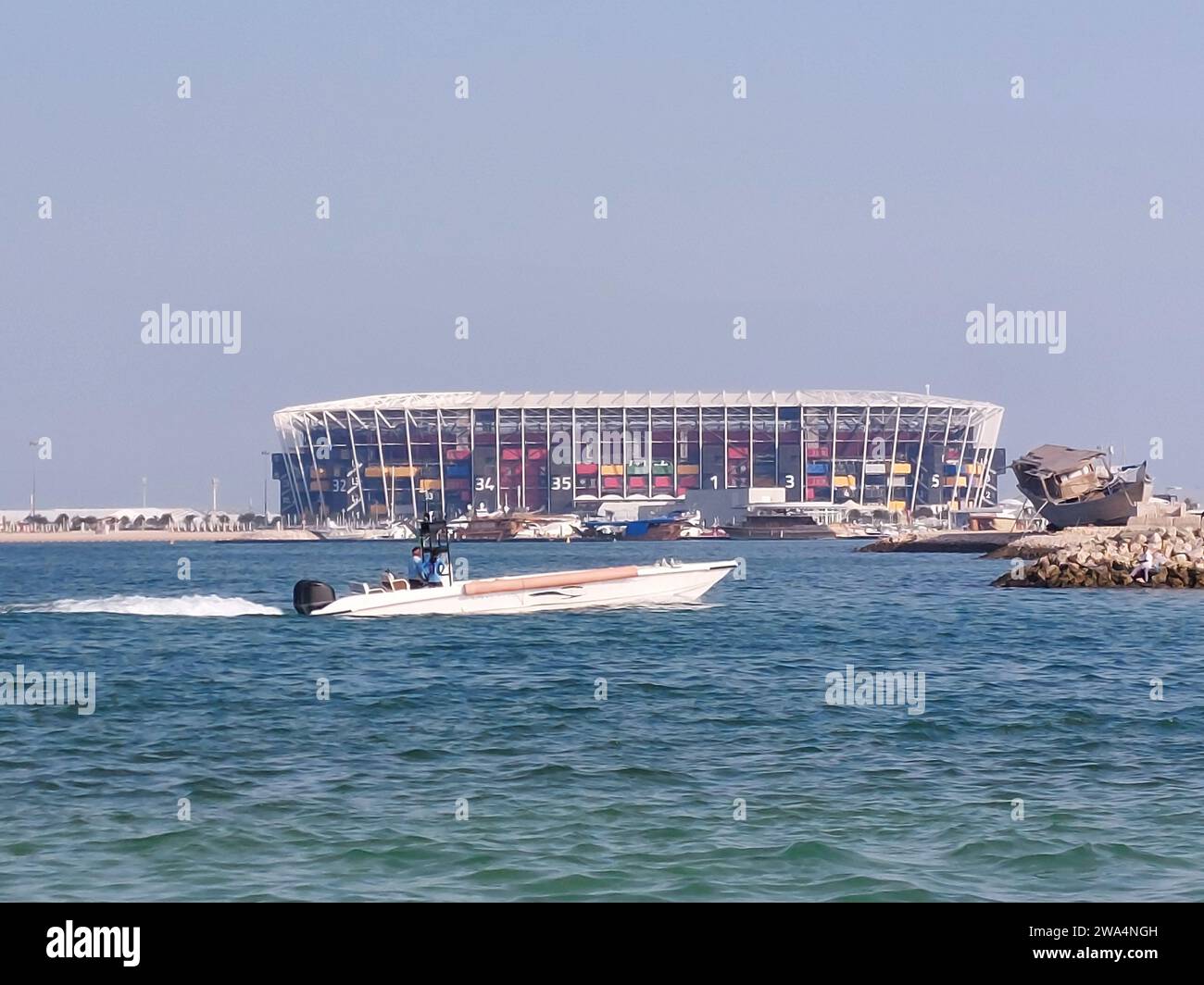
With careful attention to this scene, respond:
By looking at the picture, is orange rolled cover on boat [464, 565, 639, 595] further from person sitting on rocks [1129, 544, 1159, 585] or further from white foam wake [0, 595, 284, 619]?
person sitting on rocks [1129, 544, 1159, 585]

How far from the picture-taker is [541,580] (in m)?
40.1

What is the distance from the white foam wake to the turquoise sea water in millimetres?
8577

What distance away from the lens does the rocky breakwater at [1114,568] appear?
58.2 meters

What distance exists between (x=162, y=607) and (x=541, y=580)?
14.3 meters

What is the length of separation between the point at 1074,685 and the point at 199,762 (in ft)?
47.9

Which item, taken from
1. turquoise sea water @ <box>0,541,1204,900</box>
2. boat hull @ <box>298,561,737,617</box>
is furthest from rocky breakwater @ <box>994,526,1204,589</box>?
boat hull @ <box>298,561,737,617</box>

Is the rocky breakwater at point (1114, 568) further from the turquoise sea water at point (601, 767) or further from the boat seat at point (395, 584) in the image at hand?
the boat seat at point (395, 584)

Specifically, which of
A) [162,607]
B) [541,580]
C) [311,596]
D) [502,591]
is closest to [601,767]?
[502,591]

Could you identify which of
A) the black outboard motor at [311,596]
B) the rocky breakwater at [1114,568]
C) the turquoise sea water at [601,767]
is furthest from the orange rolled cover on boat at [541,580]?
the rocky breakwater at [1114,568]

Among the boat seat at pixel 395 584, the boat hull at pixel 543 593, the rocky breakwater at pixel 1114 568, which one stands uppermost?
the boat seat at pixel 395 584

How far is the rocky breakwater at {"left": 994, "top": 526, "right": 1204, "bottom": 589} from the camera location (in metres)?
58.2

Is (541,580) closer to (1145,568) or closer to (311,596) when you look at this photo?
(311,596)

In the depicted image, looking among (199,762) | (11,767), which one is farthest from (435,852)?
(11,767)
